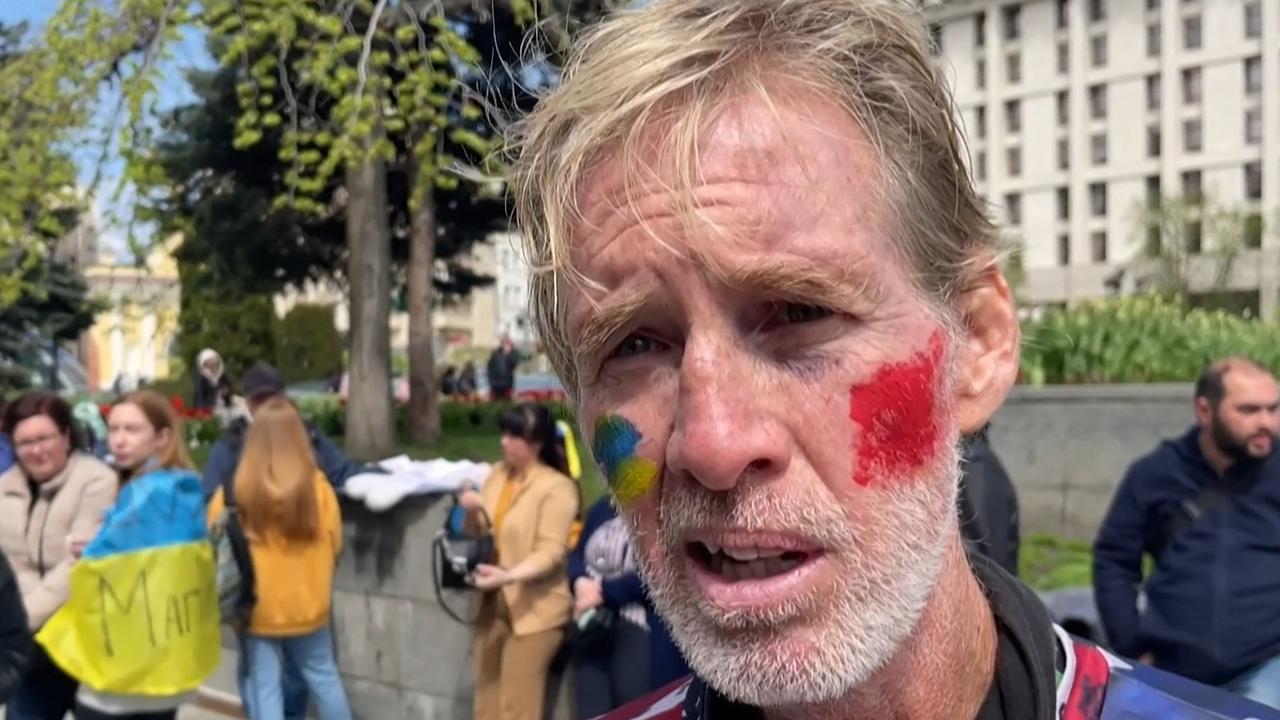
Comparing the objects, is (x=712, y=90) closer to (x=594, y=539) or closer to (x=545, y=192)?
(x=545, y=192)

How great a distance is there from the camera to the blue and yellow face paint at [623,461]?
4.35ft

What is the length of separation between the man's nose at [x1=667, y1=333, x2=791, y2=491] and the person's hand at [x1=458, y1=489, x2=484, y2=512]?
4.75 m

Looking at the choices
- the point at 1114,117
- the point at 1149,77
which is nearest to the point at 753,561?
the point at 1149,77

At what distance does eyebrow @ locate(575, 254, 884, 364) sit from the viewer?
1252mm

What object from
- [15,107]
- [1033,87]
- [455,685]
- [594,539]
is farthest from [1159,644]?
[1033,87]

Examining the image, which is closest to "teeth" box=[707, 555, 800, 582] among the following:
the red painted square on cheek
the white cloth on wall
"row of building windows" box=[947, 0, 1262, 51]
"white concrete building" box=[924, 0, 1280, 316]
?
the red painted square on cheek

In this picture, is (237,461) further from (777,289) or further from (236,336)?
(236,336)

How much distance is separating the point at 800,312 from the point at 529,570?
446cm

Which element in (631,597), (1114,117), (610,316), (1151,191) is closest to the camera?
(610,316)

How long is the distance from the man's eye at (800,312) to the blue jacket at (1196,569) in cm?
351

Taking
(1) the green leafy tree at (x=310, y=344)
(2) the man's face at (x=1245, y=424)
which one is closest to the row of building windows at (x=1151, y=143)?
(1) the green leafy tree at (x=310, y=344)

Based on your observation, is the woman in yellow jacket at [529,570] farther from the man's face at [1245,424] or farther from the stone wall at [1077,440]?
the stone wall at [1077,440]

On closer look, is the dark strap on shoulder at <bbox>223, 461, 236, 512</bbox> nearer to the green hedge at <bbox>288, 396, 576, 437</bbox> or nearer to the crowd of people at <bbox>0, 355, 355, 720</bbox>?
the crowd of people at <bbox>0, 355, 355, 720</bbox>

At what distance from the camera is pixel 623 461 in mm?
1345
